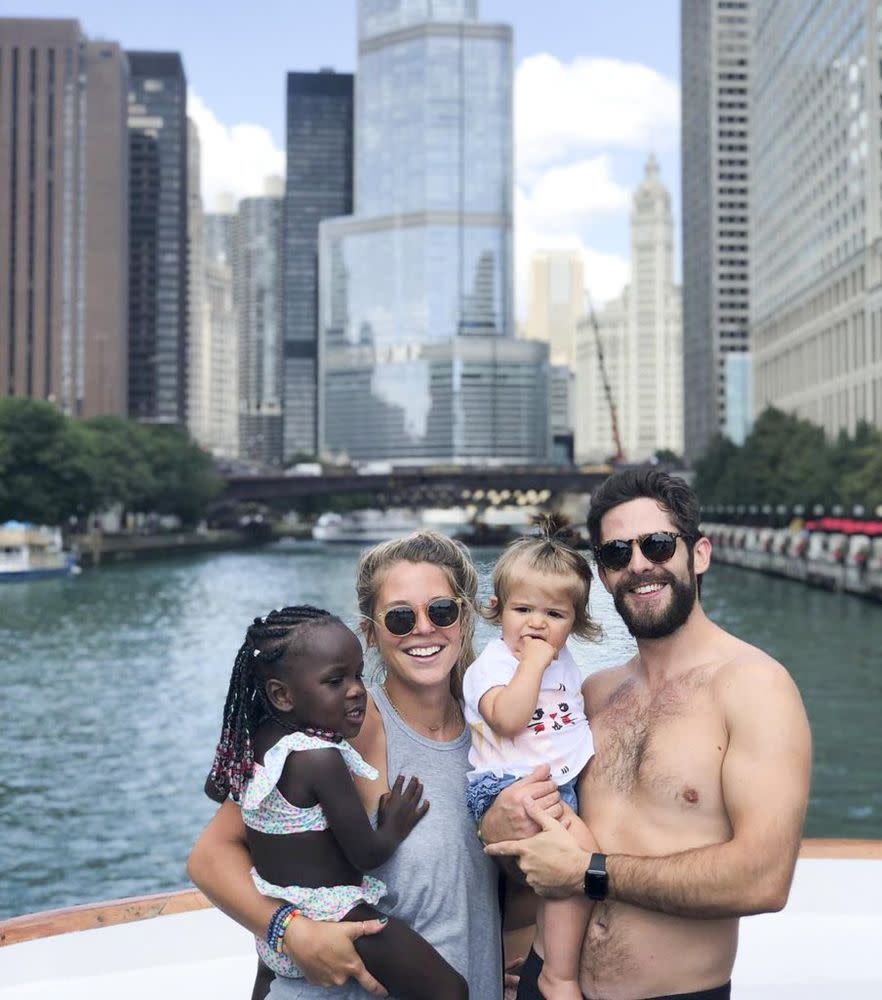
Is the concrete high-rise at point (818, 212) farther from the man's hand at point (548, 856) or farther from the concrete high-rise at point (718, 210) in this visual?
the man's hand at point (548, 856)

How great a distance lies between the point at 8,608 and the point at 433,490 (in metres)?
73.1

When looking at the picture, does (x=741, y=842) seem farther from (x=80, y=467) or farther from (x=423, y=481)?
(x=423, y=481)

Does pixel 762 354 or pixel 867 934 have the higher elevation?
pixel 762 354

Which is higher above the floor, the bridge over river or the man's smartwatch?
the bridge over river

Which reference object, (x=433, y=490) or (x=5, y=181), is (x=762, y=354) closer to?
(x=433, y=490)

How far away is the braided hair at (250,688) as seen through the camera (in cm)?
328

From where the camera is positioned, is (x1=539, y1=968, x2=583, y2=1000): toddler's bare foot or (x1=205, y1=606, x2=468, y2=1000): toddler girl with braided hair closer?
(x1=205, y1=606, x2=468, y2=1000): toddler girl with braided hair

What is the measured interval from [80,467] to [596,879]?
2904 inches

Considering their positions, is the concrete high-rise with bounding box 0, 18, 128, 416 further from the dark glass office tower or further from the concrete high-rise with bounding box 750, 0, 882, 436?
the concrete high-rise with bounding box 750, 0, 882, 436

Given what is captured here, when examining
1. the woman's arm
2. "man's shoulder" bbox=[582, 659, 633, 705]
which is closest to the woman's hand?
the woman's arm

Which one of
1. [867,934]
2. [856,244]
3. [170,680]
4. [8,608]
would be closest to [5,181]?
[856,244]

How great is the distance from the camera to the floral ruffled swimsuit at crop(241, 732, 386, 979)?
3.20 metres

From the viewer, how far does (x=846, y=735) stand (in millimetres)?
20594

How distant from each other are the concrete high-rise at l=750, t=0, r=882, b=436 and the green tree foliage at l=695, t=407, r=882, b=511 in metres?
6.10
